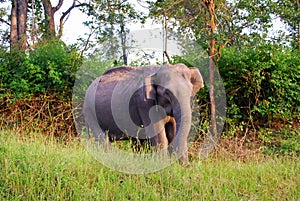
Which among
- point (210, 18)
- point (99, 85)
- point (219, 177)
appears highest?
point (210, 18)

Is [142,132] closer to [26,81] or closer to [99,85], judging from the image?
[99,85]

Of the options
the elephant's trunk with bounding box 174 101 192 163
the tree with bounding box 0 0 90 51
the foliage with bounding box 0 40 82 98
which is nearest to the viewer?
the elephant's trunk with bounding box 174 101 192 163

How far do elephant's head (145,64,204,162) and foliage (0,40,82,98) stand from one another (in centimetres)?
498

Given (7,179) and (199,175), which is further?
(199,175)

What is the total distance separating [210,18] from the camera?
9344mm

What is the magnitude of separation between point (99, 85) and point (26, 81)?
148 inches

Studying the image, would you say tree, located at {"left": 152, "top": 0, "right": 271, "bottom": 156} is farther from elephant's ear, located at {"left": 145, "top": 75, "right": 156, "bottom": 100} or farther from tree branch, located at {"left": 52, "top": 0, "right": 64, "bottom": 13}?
tree branch, located at {"left": 52, "top": 0, "right": 64, "bottom": 13}

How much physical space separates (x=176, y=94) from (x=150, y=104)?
0.53 meters

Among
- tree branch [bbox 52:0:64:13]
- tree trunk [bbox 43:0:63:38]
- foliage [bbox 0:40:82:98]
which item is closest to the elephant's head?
foliage [bbox 0:40:82:98]

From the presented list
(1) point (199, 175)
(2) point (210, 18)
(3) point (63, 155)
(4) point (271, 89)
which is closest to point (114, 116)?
(3) point (63, 155)

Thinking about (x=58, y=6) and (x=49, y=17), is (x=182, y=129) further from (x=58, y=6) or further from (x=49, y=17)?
(x=58, y=6)

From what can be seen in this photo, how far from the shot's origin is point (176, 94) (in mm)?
6438


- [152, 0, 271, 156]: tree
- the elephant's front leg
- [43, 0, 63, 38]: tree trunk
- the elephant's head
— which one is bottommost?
the elephant's front leg

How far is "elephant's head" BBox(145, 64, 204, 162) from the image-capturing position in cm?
625
